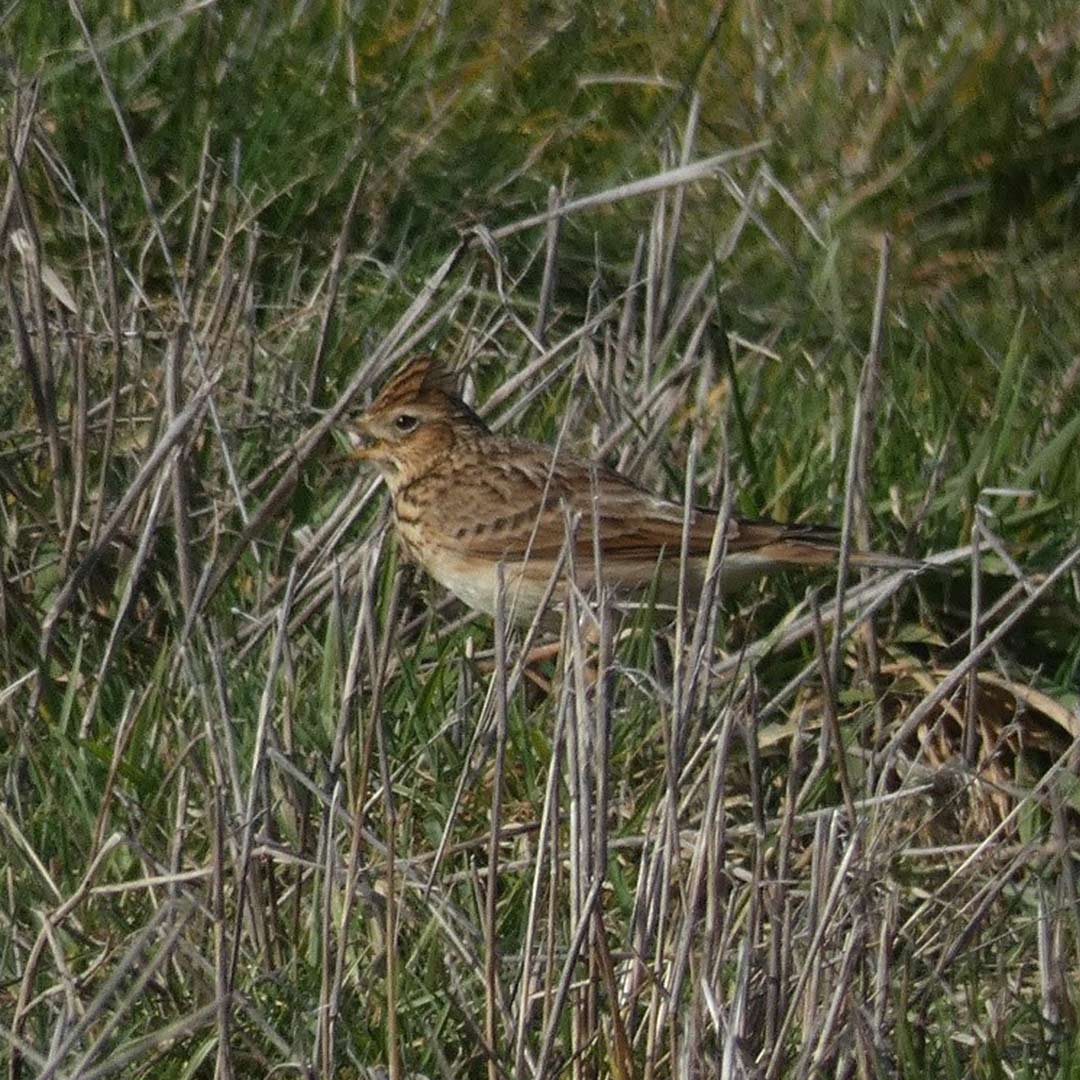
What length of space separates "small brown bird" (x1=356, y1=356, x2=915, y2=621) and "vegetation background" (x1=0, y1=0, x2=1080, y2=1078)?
0.10 metres

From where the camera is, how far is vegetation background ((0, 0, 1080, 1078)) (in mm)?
3459

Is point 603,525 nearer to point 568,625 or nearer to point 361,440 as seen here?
point 361,440

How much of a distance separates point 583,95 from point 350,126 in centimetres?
93

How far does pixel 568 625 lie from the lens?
3602 millimetres

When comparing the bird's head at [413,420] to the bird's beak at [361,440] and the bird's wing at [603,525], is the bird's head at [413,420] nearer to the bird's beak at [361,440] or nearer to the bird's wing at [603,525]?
the bird's beak at [361,440]

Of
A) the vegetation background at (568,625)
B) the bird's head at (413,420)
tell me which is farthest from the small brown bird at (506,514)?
the vegetation background at (568,625)

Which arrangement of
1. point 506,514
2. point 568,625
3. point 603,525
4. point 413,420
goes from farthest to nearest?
point 506,514 → point 413,420 → point 603,525 → point 568,625

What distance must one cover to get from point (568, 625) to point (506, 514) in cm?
205

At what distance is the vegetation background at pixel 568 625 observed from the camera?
11.3 feet

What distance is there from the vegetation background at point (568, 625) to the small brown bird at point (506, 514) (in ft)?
0.34

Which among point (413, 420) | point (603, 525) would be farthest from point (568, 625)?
point (413, 420)

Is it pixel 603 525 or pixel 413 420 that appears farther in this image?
pixel 413 420

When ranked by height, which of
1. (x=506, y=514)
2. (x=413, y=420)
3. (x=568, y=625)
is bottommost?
(x=506, y=514)

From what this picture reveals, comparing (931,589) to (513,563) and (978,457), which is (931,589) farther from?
(513,563)
